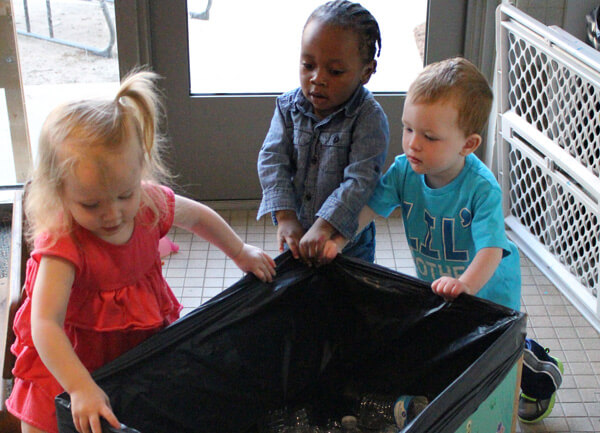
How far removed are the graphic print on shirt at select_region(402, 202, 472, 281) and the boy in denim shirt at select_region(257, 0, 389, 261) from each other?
11 centimetres

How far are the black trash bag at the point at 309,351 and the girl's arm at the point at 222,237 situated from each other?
0.07 feet

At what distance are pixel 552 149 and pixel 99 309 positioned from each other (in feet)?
4.11

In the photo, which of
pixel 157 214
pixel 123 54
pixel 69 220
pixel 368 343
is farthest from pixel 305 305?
pixel 123 54

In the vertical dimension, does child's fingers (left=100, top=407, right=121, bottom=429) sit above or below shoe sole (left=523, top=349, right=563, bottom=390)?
above

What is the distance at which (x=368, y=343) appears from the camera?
1.37 metres

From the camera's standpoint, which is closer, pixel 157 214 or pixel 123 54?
A: pixel 157 214

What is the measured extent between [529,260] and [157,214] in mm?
1301

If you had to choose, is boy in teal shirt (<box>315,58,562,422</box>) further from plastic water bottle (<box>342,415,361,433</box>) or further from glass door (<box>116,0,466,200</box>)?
glass door (<box>116,0,466,200</box>)

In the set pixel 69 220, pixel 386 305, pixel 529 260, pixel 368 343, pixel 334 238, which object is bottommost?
pixel 529 260

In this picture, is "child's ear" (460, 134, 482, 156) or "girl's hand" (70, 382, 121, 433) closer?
"girl's hand" (70, 382, 121, 433)

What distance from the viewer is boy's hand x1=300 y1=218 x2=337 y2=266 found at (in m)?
1.26

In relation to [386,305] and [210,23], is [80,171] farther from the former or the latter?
[210,23]

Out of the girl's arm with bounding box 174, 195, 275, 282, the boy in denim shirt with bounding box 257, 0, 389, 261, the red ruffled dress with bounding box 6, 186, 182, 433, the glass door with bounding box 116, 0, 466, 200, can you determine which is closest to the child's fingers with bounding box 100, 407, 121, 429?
the red ruffled dress with bounding box 6, 186, 182, 433

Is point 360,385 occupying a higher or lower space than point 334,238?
lower
